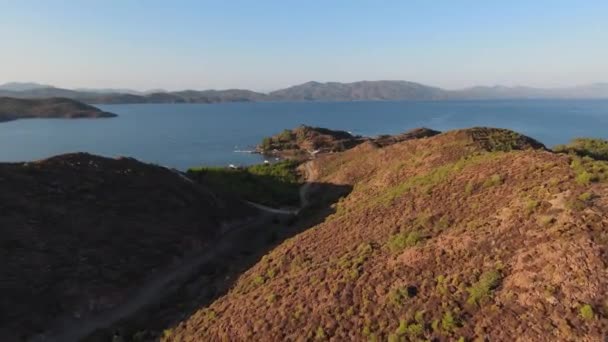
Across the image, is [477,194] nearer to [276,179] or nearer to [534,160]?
[534,160]

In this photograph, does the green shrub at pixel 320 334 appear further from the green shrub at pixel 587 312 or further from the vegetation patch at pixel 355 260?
the green shrub at pixel 587 312

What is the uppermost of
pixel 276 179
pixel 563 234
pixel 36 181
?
pixel 563 234

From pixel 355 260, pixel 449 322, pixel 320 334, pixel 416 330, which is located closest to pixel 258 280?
pixel 355 260

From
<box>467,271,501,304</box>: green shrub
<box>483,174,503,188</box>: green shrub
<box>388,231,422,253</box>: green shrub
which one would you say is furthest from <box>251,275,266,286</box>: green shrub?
<box>483,174,503,188</box>: green shrub

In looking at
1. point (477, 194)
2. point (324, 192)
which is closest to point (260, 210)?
point (324, 192)

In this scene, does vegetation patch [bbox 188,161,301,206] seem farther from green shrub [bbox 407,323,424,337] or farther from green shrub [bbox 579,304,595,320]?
green shrub [bbox 579,304,595,320]

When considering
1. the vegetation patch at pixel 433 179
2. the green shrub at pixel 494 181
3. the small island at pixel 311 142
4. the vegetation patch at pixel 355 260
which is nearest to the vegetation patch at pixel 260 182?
the vegetation patch at pixel 433 179

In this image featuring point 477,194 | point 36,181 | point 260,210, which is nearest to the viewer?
point 477,194
